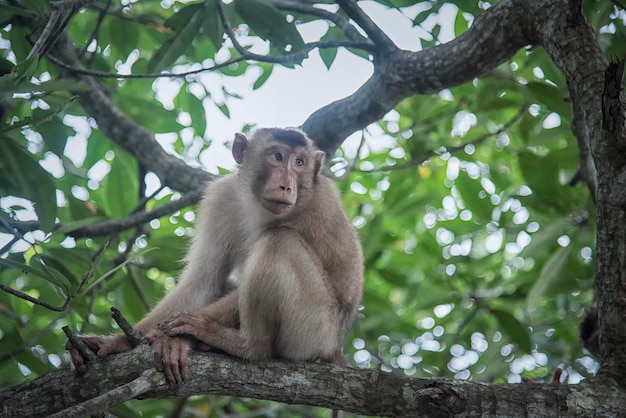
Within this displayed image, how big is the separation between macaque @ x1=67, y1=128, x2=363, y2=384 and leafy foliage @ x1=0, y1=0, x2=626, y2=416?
0.63 meters

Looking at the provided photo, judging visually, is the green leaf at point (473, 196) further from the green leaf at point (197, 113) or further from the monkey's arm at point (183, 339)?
the monkey's arm at point (183, 339)

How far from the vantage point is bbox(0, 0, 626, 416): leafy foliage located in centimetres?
543

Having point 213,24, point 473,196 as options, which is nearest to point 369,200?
point 473,196

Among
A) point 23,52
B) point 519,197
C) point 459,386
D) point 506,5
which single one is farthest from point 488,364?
point 23,52

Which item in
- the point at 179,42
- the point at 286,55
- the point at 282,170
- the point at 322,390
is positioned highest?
the point at 179,42

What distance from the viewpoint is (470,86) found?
725 centimetres

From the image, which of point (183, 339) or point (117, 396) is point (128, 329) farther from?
point (117, 396)

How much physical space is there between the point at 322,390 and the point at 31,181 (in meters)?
2.35

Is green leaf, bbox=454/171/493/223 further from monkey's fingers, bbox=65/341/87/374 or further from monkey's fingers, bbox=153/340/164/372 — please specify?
monkey's fingers, bbox=65/341/87/374

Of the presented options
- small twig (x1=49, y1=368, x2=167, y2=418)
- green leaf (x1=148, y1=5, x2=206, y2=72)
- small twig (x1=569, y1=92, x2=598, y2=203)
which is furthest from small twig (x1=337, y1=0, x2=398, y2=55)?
small twig (x1=49, y1=368, x2=167, y2=418)

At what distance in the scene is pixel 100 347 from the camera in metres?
4.59

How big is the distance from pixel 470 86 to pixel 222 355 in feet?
13.1

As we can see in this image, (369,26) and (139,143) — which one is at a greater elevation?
(369,26)

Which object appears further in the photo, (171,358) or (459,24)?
(459,24)
